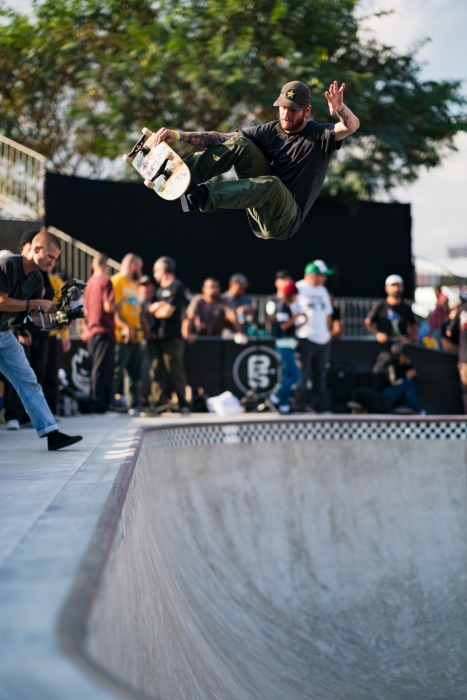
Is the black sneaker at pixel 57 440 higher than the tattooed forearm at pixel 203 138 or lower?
lower

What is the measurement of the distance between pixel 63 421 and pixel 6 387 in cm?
97

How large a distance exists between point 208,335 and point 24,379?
7153mm

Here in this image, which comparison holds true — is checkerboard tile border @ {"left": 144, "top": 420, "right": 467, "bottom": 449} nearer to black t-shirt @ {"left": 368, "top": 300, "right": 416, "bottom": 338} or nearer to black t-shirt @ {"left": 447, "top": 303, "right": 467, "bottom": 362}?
black t-shirt @ {"left": 447, "top": 303, "right": 467, "bottom": 362}

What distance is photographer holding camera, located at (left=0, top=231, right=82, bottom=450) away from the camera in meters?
6.03

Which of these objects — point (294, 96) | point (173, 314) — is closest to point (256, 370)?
point (173, 314)

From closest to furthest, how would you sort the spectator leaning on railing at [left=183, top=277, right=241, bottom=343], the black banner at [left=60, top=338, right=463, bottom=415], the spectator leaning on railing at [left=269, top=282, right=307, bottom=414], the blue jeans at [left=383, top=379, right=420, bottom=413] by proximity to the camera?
the spectator leaning on railing at [left=269, top=282, right=307, bottom=414]
the black banner at [left=60, top=338, right=463, bottom=415]
the spectator leaning on railing at [left=183, top=277, right=241, bottom=343]
the blue jeans at [left=383, top=379, right=420, bottom=413]

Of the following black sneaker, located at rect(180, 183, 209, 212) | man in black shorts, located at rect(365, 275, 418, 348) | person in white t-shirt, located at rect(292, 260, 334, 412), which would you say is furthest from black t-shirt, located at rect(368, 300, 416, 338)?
black sneaker, located at rect(180, 183, 209, 212)

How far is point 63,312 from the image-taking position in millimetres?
6465

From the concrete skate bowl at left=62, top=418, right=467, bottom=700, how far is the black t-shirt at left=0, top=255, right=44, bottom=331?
165 cm

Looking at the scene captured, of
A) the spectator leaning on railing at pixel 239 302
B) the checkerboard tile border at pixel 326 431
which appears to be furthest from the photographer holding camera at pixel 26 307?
the spectator leaning on railing at pixel 239 302

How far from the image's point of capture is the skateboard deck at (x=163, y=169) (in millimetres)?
5301

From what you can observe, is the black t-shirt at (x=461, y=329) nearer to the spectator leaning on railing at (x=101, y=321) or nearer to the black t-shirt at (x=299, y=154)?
the spectator leaning on railing at (x=101, y=321)

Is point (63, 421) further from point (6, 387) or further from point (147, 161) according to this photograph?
point (147, 161)

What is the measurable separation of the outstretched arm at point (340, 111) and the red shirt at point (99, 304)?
5.31 m
